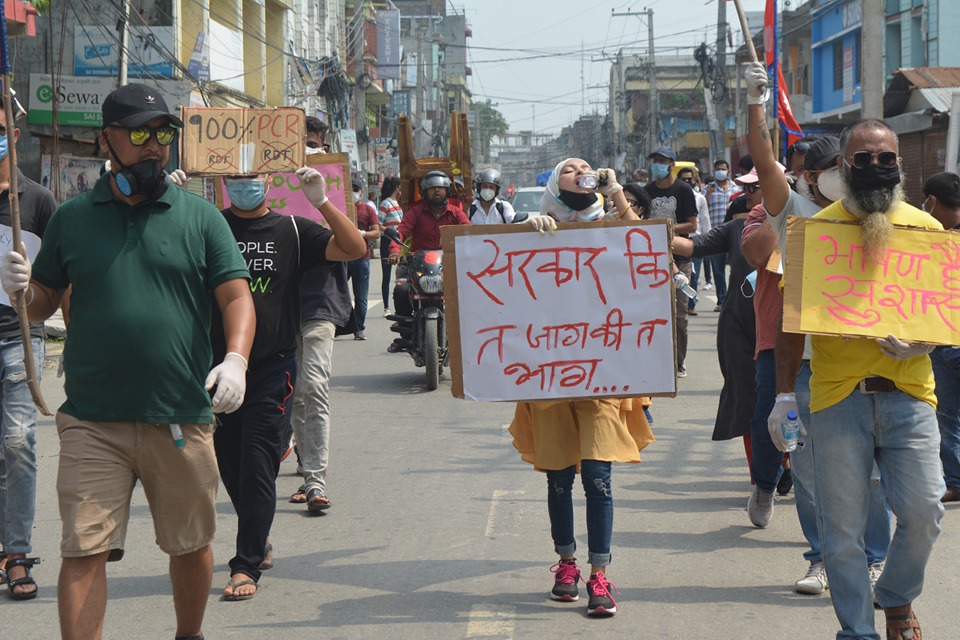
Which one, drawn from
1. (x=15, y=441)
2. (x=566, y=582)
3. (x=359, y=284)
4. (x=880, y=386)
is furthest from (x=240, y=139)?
(x=359, y=284)

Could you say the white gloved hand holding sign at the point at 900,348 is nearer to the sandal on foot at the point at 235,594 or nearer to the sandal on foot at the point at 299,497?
the sandal on foot at the point at 235,594

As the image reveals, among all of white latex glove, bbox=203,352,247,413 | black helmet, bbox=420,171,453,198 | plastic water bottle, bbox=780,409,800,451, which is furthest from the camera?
black helmet, bbox=420,171,453,198

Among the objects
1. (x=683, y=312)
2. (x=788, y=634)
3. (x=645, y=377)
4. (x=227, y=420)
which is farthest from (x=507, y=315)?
(x=683, y=312)

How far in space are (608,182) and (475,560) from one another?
1862 mm

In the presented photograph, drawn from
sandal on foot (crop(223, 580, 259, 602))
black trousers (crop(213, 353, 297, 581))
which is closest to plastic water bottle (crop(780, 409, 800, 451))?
black trousers (crop(213, 353, 297, 581))

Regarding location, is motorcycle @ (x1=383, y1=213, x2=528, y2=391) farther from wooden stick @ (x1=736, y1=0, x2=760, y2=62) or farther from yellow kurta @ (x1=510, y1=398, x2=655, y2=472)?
wooden stick @ (x1=736, y1=0, x2=760, y2=62)

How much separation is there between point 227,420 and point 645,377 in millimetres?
1851

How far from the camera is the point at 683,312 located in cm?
1124

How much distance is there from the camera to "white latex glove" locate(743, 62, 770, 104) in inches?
180

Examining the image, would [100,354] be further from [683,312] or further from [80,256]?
[683,312]

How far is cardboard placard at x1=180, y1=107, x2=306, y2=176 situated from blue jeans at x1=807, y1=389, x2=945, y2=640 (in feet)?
11.4

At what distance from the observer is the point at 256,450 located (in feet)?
18.6

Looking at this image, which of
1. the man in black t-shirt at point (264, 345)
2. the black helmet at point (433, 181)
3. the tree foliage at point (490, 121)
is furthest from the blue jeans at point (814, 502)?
the tree foliage at point (490, 121)

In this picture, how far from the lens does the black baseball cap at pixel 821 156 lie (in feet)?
17.2
